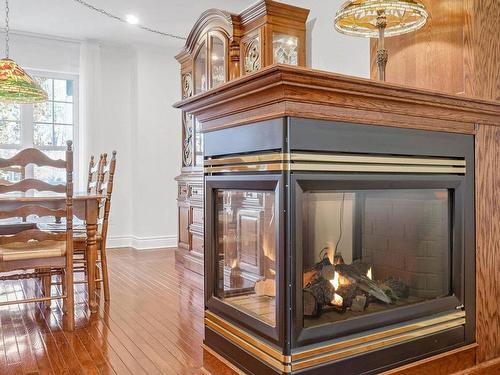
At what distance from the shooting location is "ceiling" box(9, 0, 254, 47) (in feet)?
14.5

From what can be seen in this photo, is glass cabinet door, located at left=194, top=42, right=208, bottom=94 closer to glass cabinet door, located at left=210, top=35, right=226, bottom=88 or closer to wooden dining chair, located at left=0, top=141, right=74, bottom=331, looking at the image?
glass cabinet door, located at left=210, top=35, right=226, bottom=88

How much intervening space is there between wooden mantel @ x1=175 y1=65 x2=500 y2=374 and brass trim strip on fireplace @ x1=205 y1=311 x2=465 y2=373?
0.42ft

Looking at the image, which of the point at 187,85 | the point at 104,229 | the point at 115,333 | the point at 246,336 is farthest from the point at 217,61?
the point at 246,336

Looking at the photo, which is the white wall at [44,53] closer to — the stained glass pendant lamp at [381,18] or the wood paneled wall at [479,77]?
the stained glass pendant lamp at [381,18]

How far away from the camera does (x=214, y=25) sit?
155 inches

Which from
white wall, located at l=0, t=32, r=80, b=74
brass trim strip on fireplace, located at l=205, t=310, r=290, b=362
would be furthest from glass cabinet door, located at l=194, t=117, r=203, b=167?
brass trim strip on fireplace, located at l=205, t=310, r=290, b=362

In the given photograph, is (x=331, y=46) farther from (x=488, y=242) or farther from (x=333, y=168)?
(x=333, y=168)

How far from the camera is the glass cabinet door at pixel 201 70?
425cm

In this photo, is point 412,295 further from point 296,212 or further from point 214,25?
point 214,25

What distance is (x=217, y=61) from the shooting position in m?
4.03

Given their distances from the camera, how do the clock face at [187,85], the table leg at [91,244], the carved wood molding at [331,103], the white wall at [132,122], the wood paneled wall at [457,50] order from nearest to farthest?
the carved wood molding at [331,103], the wood paneled wall at [457,50], the table leg at [91,244], the clock face at [187,85], the white wall at [132,122]

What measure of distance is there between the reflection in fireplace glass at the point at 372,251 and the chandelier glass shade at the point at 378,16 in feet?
2.89

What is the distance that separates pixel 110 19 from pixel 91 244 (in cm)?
294

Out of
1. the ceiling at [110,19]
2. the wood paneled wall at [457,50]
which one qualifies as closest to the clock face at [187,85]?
the ceiling at [110,19]
